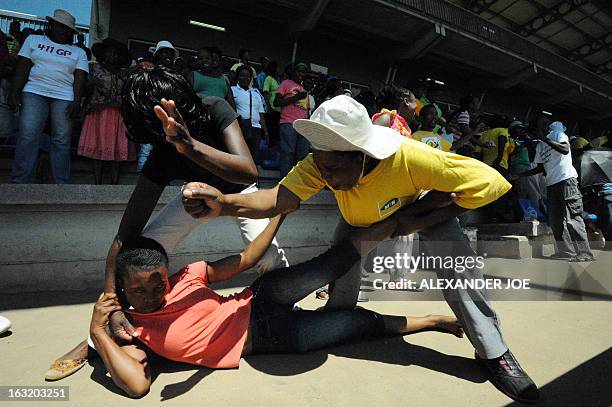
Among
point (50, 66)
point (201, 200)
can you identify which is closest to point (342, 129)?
point (201, 200)

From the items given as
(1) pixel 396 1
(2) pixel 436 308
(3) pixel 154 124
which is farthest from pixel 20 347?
(1) pixel 396 1

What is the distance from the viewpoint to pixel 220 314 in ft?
6.24

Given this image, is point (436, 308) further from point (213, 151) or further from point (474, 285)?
point (213, 151)

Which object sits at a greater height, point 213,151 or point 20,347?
point 213,151

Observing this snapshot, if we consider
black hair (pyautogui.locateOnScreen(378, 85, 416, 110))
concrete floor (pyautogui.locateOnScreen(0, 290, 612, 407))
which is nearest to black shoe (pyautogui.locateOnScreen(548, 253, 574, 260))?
concrete floor (pyautogui.locateOnScreen(0, 290, 612, 407))

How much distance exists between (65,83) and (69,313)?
7.72 feet

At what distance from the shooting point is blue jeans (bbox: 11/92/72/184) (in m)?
3.44

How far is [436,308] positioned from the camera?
9.50 feet

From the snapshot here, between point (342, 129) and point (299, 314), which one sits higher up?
point (342, 129)

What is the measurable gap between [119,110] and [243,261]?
10.0 ft

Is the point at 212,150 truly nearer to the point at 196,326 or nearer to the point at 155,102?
the point at 155,102

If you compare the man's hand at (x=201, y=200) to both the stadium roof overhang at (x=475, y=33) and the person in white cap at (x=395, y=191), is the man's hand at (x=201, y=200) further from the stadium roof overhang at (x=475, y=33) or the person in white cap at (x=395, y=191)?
the stadium roof overhang at (x=475, y=33)

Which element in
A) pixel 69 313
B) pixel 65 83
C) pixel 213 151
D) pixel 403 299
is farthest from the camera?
pixel 65 83

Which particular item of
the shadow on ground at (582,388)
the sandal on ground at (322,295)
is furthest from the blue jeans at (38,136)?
the shadow on ground at (582,388)
